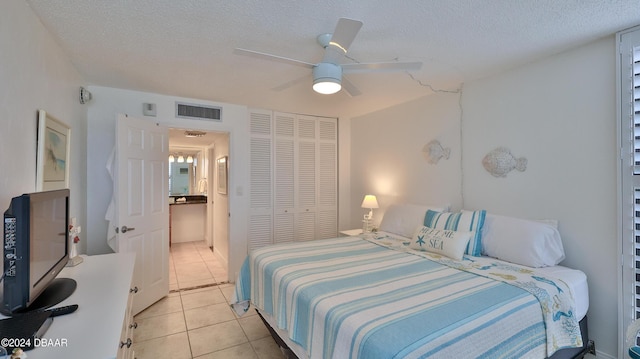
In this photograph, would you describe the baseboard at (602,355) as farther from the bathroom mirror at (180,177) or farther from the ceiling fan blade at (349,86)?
the bathroom mirror at (180,177)

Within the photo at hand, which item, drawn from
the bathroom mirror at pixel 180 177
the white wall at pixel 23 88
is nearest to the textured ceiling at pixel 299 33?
the white wall at pixel 23 88

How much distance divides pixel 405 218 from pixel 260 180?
6.76 ft

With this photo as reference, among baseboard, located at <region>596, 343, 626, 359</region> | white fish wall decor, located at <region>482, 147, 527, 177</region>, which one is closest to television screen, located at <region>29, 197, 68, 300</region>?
white fish wall decor, located at <region>482, 147, 527, 177</region>

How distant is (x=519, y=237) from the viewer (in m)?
2.27

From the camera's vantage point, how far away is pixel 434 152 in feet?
11.0

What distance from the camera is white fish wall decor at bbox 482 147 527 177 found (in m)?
2.59

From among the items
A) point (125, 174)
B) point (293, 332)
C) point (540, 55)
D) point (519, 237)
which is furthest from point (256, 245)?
point (540, 55)

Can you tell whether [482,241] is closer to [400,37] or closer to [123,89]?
[400,37]

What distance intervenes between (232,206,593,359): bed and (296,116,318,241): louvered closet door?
5.70 ft

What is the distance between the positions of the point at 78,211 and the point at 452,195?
12.6ft

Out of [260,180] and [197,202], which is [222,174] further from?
[197,202]

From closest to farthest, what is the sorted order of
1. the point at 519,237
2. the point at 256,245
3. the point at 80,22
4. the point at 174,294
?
the point at 80,22 → the point at 519,237 → the point at 174,294 → the point at 256,245

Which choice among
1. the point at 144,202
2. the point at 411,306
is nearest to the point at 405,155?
the point at 411,306

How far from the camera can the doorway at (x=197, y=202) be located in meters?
4.47
